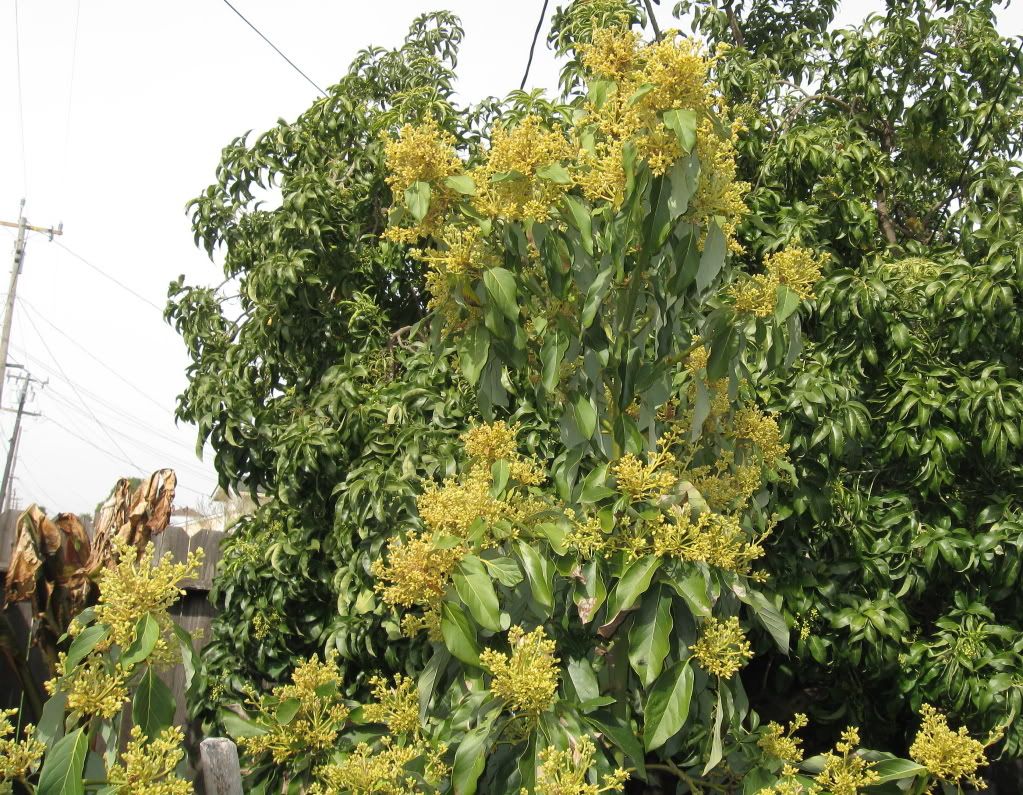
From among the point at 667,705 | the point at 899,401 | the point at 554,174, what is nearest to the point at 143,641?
the point at 667,705

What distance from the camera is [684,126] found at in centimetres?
216

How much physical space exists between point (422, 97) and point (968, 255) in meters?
2.53

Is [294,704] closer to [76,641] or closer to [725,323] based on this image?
A: [76,641]

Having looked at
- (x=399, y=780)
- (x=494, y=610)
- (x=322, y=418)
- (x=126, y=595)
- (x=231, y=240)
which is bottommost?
(x=399, y=780)

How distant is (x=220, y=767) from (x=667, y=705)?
1106 mm

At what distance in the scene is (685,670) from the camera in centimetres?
232

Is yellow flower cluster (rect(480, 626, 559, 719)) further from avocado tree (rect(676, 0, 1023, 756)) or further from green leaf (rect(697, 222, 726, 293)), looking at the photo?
avocado tree (rect(676, 0, 1023, 756))

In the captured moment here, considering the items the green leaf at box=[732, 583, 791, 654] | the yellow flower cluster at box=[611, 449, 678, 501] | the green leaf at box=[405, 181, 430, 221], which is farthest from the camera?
the green leaf at box=[732, 583, 791, 654]

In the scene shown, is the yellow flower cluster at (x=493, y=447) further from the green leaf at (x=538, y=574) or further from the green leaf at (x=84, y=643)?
the green leaf at (x=84, y=643)

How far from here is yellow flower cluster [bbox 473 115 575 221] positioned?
2.39 meters

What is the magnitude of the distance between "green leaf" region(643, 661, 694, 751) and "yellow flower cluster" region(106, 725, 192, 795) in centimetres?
102

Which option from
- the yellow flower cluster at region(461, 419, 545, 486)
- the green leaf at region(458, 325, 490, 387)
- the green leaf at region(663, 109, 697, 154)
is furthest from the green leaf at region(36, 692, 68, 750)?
the green leaf at region(663, 109, 697, 154)

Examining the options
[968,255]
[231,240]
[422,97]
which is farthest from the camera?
[231,240]

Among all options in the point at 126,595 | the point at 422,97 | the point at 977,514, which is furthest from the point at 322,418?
the point at 977,514
